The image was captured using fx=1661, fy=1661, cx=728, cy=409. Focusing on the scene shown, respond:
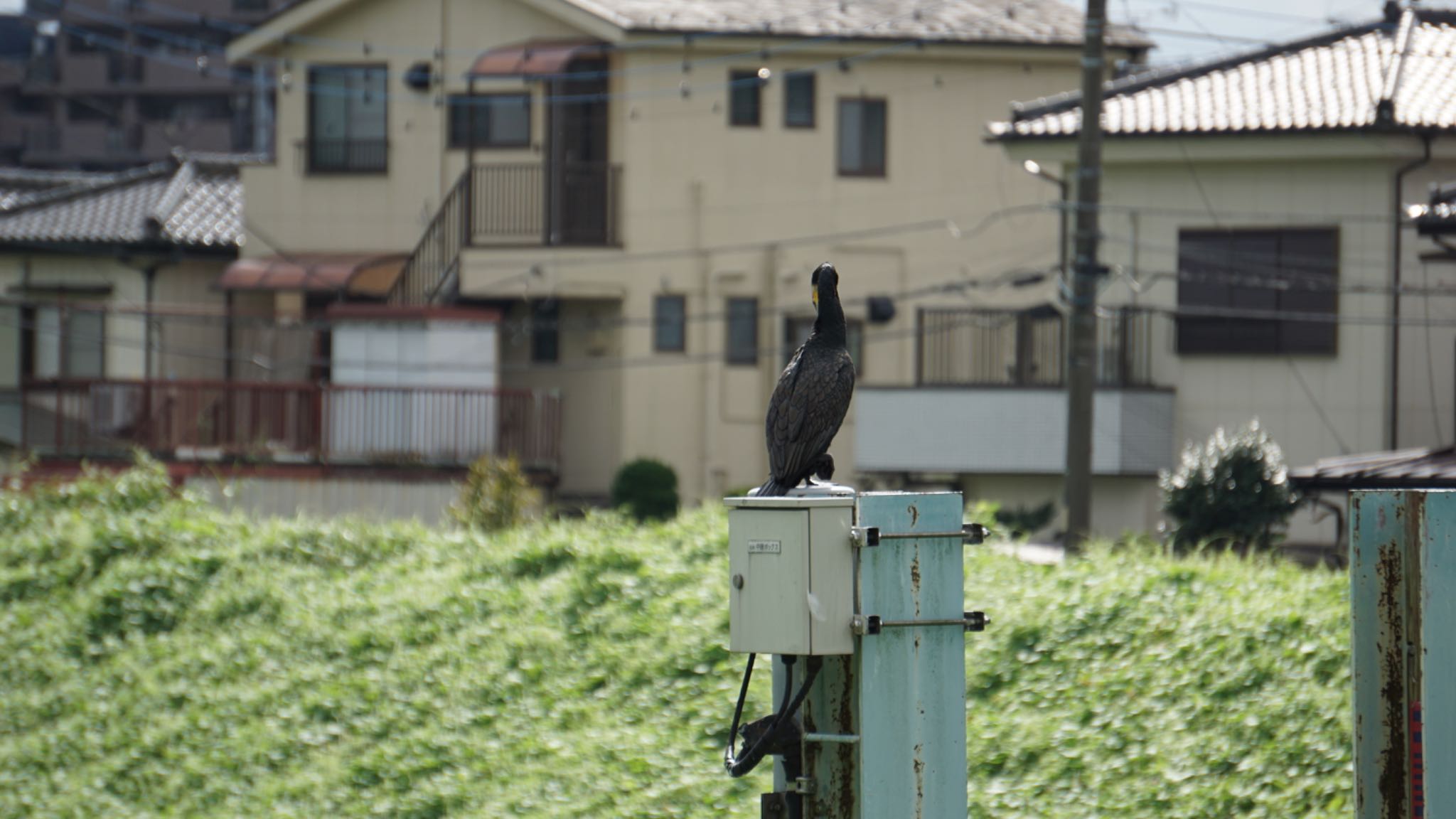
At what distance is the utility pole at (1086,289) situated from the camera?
14.3 metres

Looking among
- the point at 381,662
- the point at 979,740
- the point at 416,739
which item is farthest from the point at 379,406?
the point at 979,740

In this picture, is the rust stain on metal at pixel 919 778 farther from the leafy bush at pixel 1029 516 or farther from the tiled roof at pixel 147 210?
the tiled roof at pixel 147 210

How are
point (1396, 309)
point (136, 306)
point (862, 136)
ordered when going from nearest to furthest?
point (1396, 309) → point (862, 136) → point (136, 306)

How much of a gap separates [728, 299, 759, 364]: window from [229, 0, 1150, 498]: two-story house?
0.03m

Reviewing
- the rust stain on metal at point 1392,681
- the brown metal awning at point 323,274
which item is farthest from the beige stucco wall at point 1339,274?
the rust stain on metal at point 1392,681

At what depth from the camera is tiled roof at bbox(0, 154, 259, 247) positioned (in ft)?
84.8

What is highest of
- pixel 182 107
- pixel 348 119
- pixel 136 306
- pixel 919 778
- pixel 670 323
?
pixel 182 107

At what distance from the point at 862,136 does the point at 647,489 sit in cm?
607

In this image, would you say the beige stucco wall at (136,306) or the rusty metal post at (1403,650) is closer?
the rusty metal post at (1403,650)

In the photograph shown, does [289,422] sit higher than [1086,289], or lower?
lower

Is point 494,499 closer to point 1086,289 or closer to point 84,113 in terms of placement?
point 1086,289

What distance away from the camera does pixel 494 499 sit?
15.7 meters

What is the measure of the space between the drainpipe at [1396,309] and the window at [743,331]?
29.6 ft

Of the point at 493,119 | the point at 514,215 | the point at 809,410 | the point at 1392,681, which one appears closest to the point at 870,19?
the point at 493,119
